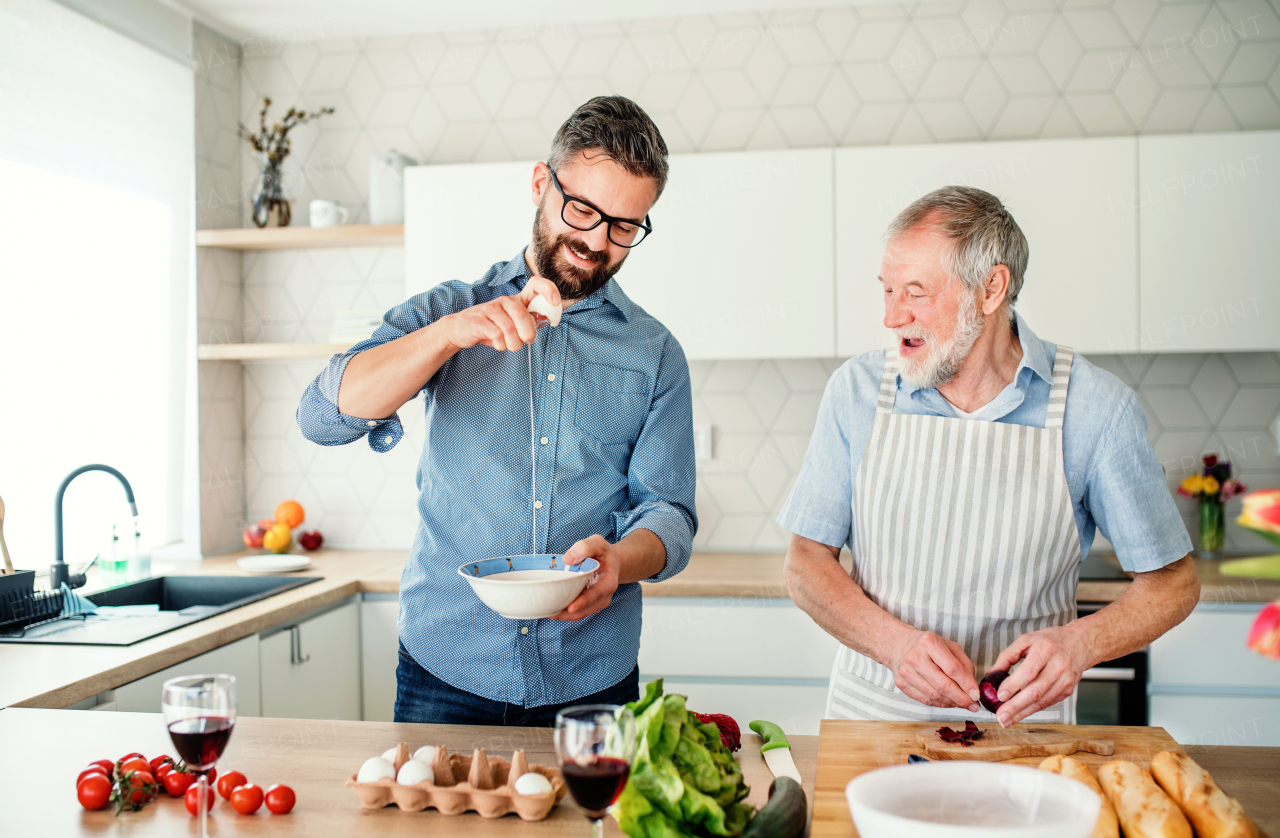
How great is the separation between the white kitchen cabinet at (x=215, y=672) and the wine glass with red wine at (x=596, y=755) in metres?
1.27

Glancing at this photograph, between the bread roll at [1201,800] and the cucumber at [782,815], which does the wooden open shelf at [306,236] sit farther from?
the bread roll at [1201,800]

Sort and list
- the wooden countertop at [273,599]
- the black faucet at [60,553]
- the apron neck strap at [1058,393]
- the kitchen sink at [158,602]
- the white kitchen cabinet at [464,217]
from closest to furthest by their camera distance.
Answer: the apron neck strap at [1058,393] → the wooden countertop at [273,599] → the kitchen sink at [158,602] → the black faucet at [60,553] → the white kitchen cabinet at [464,217]

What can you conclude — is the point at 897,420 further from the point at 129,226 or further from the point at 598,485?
the point at 129,226

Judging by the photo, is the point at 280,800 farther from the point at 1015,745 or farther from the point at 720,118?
the point at 720,118

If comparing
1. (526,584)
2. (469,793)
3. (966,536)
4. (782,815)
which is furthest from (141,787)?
(966,536)

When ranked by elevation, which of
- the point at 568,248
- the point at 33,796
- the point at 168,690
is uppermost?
the point at 568,248

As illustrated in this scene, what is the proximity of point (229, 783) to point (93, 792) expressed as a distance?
14cm

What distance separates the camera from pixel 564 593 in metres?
1.10

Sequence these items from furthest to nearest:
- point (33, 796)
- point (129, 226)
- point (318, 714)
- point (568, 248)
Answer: point (129, 226), point (318, 714), point (568, 248), point (33, 796)

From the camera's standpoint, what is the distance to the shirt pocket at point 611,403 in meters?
1.51

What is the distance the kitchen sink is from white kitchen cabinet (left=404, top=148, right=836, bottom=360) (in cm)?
109

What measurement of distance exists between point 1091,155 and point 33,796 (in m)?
2.75

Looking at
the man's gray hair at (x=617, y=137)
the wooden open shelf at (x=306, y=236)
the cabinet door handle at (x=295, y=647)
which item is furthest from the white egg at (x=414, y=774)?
the wooden open shelf at (x=306, y=236)

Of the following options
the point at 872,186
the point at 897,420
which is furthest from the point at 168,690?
the point at 872,186
